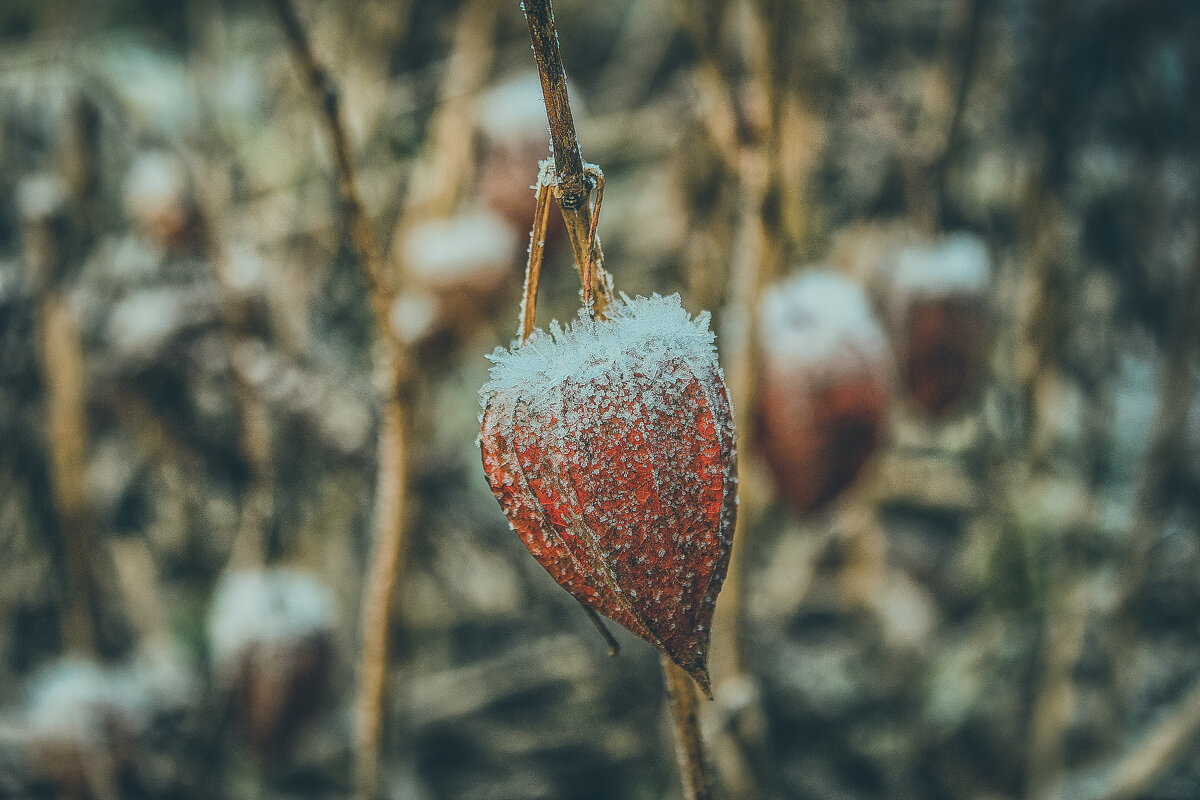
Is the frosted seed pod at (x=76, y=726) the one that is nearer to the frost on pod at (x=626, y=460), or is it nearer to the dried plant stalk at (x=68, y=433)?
Result: the dried plant stalk at (x=68, y=433)

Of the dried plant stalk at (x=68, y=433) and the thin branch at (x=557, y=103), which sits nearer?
the thin branch at (x=557, y=103)

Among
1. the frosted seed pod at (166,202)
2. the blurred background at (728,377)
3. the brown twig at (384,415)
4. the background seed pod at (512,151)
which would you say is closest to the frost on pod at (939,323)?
the blurred background at (728,377)

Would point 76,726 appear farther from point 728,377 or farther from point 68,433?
point 728,377

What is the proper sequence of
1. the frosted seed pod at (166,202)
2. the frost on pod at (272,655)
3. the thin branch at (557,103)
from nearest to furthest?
the thin branch at (557,103) < the frost on pod at (272,655) < the frosted seed pod at (166,202)

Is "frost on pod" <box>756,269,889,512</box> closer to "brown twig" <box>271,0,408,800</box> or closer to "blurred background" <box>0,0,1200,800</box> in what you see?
→ "blurred background" <box>0,0,1200,800</box>

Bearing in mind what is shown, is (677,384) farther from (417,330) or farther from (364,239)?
(417,330)

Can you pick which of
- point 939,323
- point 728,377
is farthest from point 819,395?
point 939,323
